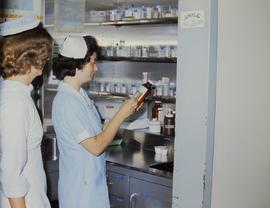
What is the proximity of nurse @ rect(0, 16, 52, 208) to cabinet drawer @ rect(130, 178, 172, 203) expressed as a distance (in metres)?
1.05

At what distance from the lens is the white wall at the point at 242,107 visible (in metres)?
1.89

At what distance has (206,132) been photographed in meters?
1.78

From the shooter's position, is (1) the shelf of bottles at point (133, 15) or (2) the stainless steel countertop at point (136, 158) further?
(1) the shelf of bottles at point (133, 15)

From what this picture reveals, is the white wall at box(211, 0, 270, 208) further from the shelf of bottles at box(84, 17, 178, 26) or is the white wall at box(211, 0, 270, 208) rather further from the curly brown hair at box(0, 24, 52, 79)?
the shelf of bottles at box(84, 17, 178, 26)

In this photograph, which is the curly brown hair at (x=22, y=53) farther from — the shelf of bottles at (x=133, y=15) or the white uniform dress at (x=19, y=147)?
the shelf of bottles at (x=133, y=15)

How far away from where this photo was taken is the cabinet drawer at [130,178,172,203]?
102 inches

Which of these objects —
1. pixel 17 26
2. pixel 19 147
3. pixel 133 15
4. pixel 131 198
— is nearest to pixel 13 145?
pixel 19 147

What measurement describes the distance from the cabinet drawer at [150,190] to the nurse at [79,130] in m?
0.61

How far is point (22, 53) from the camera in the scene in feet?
5.30

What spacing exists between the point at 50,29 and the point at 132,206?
157cm

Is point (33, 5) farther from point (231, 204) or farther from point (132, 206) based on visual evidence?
point (231, 204)

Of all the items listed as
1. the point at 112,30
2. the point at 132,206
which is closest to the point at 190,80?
the point at 132,206

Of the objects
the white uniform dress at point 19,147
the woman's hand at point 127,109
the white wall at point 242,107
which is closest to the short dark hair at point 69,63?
the woman's hand at point 127,109

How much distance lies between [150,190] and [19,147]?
132cm
